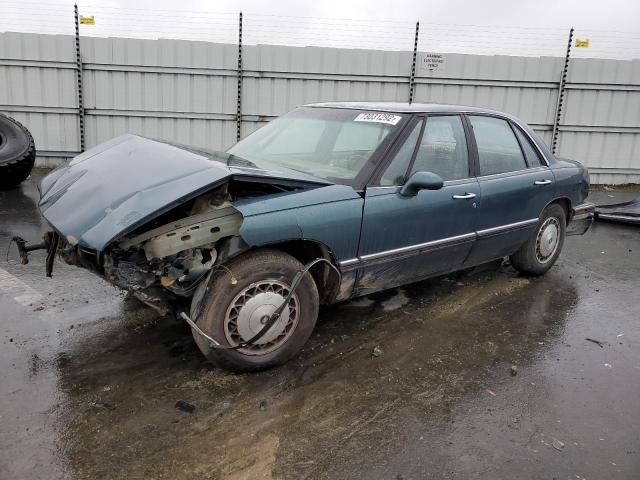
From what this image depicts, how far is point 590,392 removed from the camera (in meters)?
3.33

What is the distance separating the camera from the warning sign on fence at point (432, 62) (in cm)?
1075

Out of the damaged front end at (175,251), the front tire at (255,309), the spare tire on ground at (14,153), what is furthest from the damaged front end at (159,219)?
the spare tire on ground at (14,153)

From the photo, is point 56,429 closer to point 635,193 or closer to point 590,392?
point 590,392

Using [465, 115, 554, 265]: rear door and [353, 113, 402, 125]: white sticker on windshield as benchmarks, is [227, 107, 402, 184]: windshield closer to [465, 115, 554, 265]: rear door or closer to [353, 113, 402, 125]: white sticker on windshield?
[353, 113, 402, 125]: white sticker on windshield

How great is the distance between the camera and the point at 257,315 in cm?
323

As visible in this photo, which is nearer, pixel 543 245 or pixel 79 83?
pixel 543 245

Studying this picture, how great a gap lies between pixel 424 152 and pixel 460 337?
137cm

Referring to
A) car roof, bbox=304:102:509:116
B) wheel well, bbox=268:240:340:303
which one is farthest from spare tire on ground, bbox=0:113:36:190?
wheel well, bbox=268:240:340:303

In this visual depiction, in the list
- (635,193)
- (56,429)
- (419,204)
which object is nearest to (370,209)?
(419,204)

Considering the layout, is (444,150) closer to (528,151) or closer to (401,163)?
(401,163)

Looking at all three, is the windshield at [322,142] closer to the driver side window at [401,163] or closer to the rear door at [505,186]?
the driver side window at [401,163]

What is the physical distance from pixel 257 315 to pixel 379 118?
5.92ft

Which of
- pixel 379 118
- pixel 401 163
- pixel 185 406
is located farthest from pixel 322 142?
pixel 185 406

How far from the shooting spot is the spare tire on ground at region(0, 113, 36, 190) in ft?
27.0
